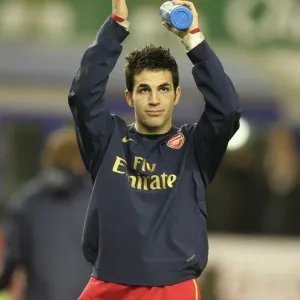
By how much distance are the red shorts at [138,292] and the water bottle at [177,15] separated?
0.99 meters

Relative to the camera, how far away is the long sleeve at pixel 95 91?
4.78 meters

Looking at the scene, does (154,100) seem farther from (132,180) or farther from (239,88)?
(239,88)

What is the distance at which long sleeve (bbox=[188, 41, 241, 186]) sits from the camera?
4.78 meters

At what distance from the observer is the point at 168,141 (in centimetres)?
485

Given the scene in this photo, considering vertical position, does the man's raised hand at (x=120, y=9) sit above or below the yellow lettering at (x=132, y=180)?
above

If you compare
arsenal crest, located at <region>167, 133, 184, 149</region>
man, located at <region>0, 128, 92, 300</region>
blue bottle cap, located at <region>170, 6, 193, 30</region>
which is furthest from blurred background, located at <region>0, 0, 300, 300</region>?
blue bottle cap, located at <region>170, 6, 193, 30</region>

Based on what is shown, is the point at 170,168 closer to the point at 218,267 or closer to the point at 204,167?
the point at 204,167

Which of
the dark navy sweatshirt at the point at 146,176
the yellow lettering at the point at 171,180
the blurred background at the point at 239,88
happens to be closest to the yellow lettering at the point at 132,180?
the dark navy sweatshirt at the point at 146,176

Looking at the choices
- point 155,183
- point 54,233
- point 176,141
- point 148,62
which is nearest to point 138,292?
point 155,183

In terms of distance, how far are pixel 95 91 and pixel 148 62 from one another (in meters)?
0.24

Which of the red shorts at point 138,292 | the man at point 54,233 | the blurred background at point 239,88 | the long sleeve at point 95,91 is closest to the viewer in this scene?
the red shorts at point 138,292

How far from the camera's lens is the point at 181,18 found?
471 centimetres

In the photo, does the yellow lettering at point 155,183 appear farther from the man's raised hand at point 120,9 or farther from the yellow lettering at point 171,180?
the man's raised hand at point 120,9

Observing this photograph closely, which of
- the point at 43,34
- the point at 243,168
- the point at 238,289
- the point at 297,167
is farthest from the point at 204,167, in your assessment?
the point at 43,34
